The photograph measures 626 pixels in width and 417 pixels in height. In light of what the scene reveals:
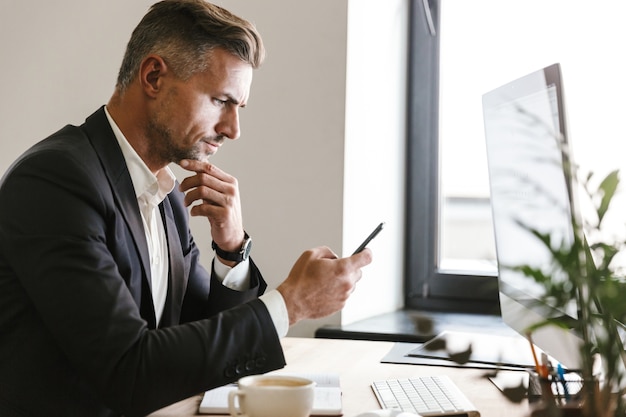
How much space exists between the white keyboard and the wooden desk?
0.02m

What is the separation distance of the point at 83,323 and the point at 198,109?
1.77 ft

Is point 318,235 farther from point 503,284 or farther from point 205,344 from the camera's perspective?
point 205,344

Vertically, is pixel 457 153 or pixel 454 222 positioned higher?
pixel 457 153

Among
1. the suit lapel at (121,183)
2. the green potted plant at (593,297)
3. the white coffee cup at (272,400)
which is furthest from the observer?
the suit lapel at (121,183)

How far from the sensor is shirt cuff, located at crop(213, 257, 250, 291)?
166cm

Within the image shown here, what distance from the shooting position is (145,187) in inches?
58.3

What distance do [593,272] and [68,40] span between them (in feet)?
6.70

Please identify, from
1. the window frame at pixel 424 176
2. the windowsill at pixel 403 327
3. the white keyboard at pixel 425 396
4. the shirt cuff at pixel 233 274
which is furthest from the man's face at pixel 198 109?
the window frame at pixel 424 176

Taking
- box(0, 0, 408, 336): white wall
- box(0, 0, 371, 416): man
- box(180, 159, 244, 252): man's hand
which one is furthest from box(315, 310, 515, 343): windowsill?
box(0, 0, 371, 416): man

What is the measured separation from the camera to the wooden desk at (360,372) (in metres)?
1.24

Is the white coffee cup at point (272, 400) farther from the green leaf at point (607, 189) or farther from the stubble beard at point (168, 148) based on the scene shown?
the stubble beard at point (168, 148)

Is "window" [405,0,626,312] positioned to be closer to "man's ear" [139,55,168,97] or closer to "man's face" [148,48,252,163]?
"man's face" [148,48,252,163]

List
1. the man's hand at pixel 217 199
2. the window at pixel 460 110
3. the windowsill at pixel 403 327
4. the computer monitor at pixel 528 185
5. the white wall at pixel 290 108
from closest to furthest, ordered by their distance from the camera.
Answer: the computer monitor at pixel 528 185 < the man's hand at pixel 217 199 < the windowsill at pixel 403 327 < the white wall at pixel 290 108 < the window at pixel 460 110

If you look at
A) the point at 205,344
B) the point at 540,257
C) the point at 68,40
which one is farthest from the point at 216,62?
the point at 68,40
